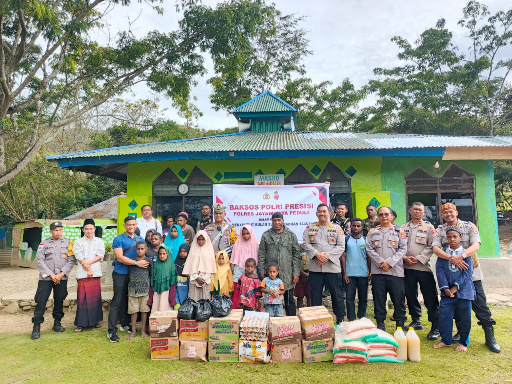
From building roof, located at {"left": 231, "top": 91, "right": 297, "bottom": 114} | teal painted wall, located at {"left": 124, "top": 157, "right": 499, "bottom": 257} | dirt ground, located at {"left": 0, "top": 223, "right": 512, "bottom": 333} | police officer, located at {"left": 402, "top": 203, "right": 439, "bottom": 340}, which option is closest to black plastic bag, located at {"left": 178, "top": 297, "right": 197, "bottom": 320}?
dirt ground, located at {"left": 0, "top": 223, "right": 512, "bottom": 333}

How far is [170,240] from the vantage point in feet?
17.6

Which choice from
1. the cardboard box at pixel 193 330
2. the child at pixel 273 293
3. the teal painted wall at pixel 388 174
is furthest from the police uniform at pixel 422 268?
the teal painted wall at pixel 388 174

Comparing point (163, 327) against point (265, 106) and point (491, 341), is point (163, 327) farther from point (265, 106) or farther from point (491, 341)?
point (265, 106)

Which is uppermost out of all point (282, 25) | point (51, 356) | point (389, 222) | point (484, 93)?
point (282, 25)

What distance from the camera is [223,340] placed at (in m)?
3.93

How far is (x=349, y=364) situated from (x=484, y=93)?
21.7 m

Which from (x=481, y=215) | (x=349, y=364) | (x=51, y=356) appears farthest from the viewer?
(x=481, y=215)

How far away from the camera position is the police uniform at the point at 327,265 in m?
4.70

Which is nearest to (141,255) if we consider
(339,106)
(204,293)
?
(204,293)

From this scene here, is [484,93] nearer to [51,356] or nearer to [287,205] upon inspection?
[287,205]

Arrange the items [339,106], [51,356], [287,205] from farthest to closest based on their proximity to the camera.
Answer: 1. [339,106]
2. [287,205]
3. [51,356]

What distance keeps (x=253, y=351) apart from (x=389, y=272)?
6.51ft

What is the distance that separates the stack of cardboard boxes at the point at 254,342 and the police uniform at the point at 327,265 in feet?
3.63

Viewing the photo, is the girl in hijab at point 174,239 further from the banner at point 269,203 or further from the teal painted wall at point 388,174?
the teal painted wall at point 388,174
